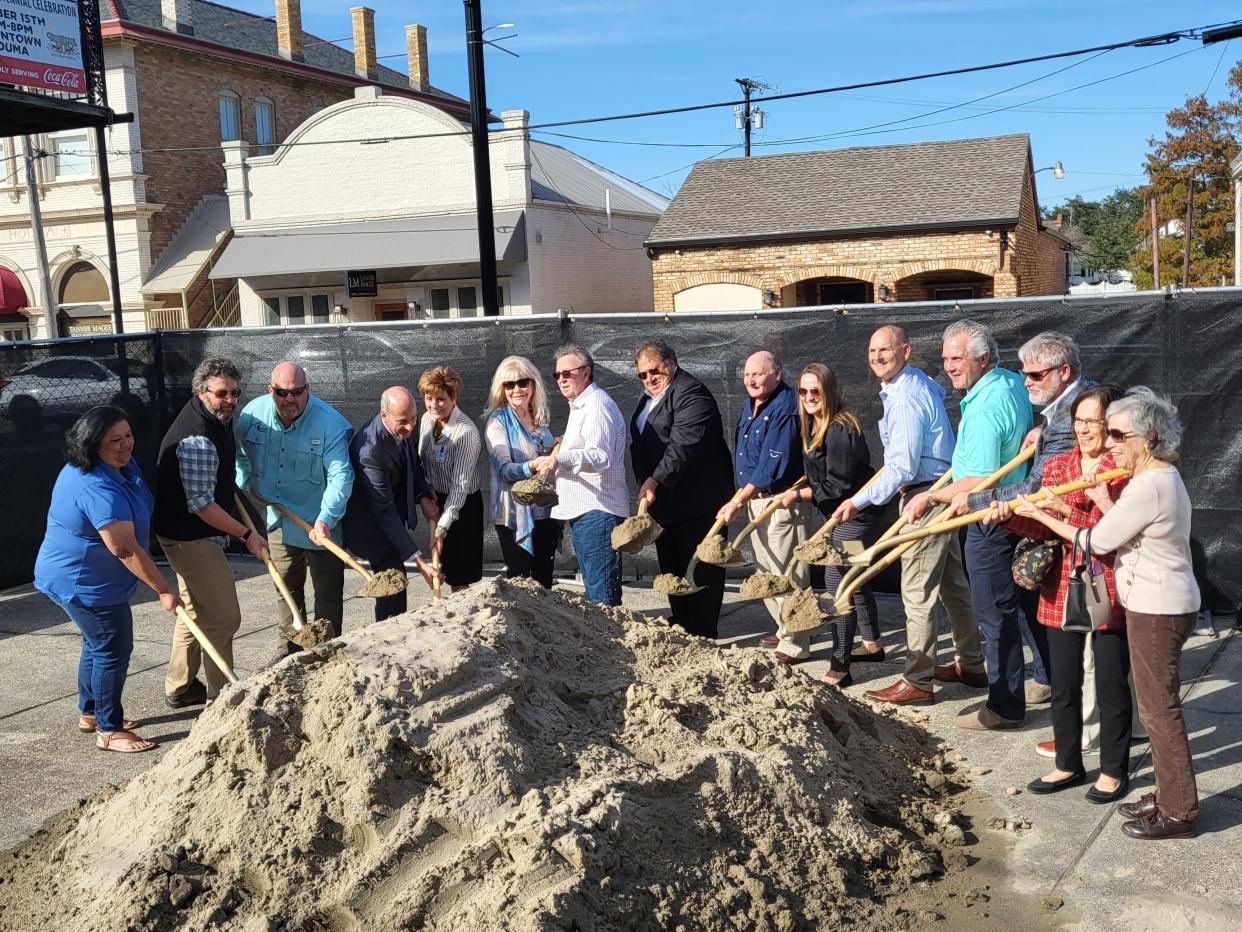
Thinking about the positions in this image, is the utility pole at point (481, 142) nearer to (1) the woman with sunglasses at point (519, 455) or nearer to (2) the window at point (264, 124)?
(1) the woman with sunglasses at point (519, 455)

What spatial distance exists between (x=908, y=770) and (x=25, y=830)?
3.77m

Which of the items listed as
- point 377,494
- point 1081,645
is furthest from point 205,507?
point 1081,645

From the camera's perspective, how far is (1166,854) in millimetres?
4340

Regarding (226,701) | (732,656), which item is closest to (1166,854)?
(732,656)

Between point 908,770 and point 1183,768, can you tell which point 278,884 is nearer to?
point 908,770

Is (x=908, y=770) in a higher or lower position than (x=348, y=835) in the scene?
lower

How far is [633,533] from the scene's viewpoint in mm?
6273

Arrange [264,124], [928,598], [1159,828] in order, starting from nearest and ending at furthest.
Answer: [1159,828], [928,598], [264,124]

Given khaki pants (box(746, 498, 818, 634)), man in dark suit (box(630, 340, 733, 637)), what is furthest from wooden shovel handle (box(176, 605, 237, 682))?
khaki pants (box(746, 498, 818, 634))

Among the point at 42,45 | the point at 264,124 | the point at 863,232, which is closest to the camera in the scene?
the point at 42,45

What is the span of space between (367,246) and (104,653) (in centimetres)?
2596

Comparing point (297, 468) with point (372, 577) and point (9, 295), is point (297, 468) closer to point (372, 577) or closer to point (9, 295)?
point (372, 577)

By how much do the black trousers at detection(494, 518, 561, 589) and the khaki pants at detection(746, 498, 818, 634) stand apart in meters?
1.20

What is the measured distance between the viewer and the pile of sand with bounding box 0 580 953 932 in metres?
3.74
